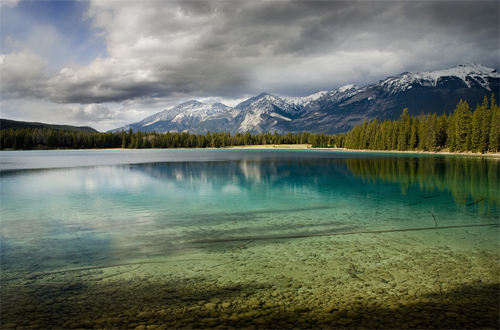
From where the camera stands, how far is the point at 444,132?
394 ft

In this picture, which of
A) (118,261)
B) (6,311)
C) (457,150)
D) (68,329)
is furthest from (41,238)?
(457,150)

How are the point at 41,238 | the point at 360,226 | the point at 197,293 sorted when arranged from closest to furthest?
the point at 197,293, the point at 41,238, the point at 360,226

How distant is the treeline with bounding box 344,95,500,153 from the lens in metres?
96.7

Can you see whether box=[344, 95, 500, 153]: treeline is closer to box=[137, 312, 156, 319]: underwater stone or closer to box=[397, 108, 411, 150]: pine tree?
box=[397, 108, 411, 150]: pine tree

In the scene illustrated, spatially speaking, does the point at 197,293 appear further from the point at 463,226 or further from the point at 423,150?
the point at 423,150

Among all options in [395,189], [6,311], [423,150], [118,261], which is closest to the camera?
[6,311]

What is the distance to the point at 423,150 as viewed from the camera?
4877 inches

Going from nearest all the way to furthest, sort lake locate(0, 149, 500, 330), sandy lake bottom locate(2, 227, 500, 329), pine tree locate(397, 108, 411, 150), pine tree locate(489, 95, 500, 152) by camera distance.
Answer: sandy lake bottom locate(2, 227, 500, 329), lake locate(0, 149, 500, 330), pine tree locate(489, 95, 500, 152), pine tree locate(397, 108, 411, 150)

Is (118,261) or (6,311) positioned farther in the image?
(118,261)

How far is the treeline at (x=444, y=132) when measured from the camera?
317 feet

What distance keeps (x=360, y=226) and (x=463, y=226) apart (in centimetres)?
606

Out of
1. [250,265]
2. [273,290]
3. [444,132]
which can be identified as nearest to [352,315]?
[273,290]

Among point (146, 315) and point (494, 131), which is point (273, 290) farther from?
point (494, 131)

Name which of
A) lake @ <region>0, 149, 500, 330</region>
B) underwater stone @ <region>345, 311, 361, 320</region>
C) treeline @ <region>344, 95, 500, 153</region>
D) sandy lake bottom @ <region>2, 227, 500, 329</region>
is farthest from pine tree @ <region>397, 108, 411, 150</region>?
underwater stone @ <region>345, 311, 361, 320</region>
